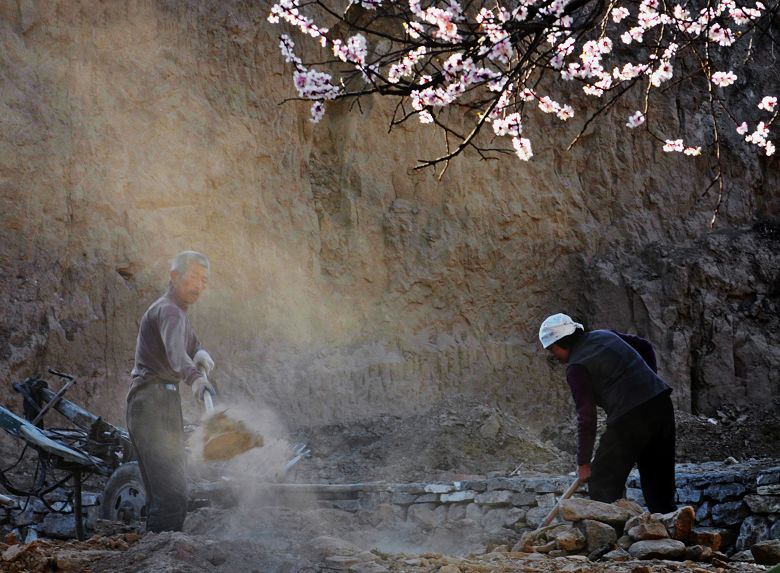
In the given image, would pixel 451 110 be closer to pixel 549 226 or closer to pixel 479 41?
pixel 549 226

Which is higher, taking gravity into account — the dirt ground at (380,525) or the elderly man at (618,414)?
the elderly man at (618,414)

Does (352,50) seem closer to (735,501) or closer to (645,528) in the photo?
(645,528)

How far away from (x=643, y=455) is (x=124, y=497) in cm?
372

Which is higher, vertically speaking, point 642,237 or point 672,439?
point 642,237

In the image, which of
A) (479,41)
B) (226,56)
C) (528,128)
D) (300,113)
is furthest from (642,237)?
(479,41)

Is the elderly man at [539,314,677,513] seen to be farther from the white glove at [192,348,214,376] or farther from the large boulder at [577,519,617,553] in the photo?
the white glove at [192,348,214,376]

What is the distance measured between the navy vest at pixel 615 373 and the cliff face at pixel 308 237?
7.60 m

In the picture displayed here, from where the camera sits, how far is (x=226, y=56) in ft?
44.1

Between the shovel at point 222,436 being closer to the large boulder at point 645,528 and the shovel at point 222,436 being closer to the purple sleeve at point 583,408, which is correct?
the purple sleeve at point 583,408

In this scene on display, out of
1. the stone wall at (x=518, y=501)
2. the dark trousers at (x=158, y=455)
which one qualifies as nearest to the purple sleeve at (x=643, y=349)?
the stone wall at (x=518, y=501)

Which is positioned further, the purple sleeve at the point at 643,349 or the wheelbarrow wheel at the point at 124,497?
the wheelbarrow wheel at the point at 124,497

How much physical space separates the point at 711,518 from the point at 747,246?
9.45 m

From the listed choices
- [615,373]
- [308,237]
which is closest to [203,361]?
[615,373]

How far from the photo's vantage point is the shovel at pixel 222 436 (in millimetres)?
5105
